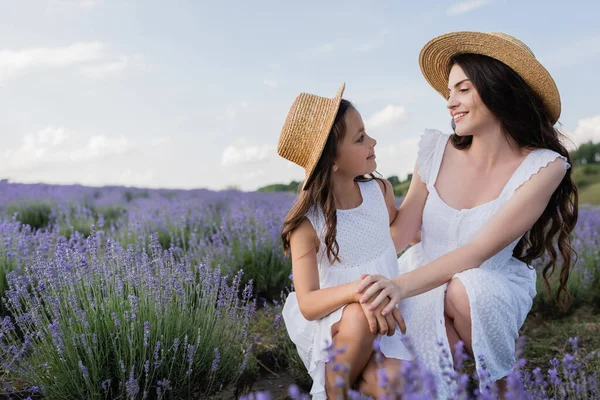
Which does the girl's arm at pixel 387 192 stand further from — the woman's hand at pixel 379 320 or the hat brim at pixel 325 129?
the woman's hand at pixel 379 320

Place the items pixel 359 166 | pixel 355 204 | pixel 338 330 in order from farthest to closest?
pixel 355 204
pixel 359 166
pixel 338 330

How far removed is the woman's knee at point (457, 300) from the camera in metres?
2.38

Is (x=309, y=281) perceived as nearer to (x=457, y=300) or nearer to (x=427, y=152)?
(x=457, y=300)

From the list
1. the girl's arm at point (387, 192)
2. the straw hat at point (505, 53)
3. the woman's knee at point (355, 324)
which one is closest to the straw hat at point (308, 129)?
the girl's arm at point (387, 192)

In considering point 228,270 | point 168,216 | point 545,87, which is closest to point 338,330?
point 545,87

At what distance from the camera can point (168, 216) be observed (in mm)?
6227

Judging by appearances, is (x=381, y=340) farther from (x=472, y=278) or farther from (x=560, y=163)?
(x=560, y=163)

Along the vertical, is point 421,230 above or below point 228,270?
above

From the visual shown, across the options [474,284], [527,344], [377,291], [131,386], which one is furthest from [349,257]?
[527,344]

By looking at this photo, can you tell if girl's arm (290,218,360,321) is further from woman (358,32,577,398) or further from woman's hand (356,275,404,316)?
woman (358,32,577,398)

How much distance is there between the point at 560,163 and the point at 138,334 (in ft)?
6.36

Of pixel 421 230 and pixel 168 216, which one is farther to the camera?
pixel 168 216

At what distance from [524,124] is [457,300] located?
0.94 m

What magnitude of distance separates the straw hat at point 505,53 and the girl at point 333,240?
694 millimetres
